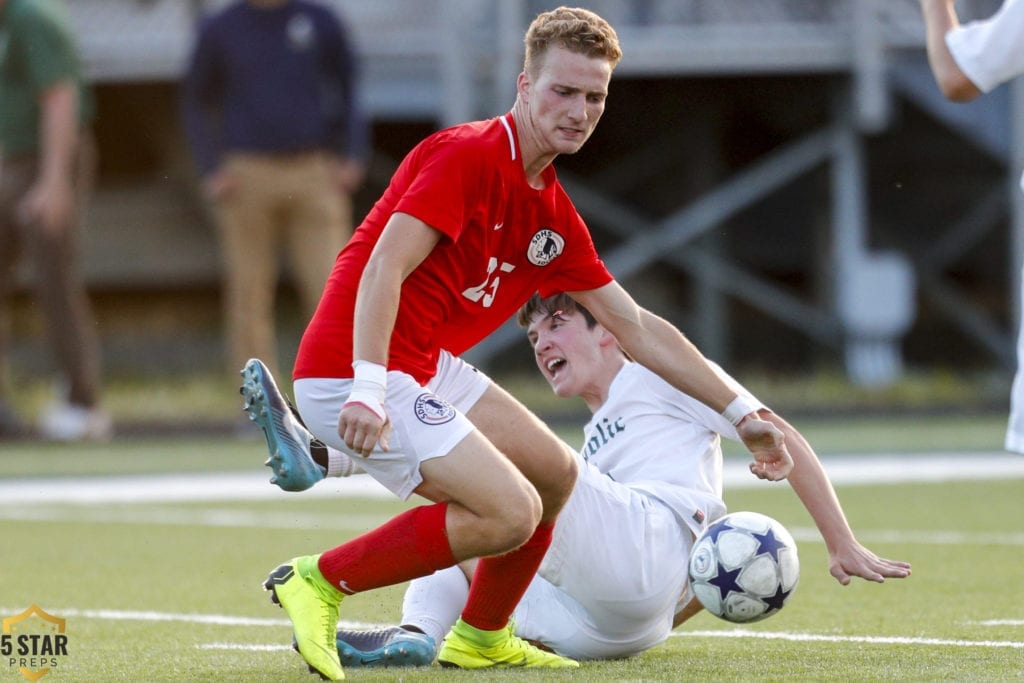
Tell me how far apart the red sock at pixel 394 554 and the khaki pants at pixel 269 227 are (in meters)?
7.29

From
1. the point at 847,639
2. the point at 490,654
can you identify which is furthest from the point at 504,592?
the point at 847,639

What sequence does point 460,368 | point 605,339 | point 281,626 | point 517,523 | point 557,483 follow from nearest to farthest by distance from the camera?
point 517,523, point 557,483, point 460,368, point 605,339, point 281,626

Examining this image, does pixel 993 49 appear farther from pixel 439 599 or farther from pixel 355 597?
pixel 355 597

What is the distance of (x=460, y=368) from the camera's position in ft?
15.3

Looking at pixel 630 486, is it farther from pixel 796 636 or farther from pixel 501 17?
pixel 501 17

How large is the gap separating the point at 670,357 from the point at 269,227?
7427 mm

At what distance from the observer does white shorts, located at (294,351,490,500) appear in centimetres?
432

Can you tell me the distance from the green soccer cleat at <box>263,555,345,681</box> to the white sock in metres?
0.42

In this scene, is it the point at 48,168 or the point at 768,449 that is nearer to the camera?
the point at 768,449

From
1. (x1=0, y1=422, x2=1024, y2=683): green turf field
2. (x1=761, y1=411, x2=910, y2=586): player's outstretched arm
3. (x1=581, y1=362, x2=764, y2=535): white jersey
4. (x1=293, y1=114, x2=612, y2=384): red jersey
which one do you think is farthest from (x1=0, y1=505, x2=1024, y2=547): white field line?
(x1=293, y1=114, x2=612, y2=384): red jersey

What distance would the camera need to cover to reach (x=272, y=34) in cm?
1182

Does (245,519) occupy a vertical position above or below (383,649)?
below

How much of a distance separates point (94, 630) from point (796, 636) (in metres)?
1.93

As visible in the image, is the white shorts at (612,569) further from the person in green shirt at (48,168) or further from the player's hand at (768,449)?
the person in green shirt at (48,168)
